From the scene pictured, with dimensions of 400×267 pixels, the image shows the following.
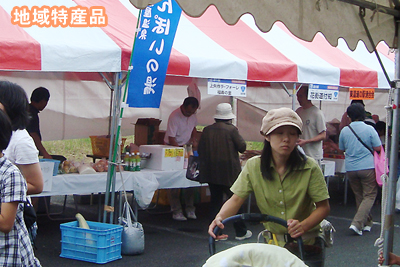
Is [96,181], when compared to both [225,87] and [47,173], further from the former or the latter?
[225,87]

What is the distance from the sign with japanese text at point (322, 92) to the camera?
324 inches

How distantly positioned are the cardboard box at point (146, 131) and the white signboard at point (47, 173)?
3104mm

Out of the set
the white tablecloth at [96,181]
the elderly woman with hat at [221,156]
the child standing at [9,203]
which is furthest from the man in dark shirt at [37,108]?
the child standing at [9,203]

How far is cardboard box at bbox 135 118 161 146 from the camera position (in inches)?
356

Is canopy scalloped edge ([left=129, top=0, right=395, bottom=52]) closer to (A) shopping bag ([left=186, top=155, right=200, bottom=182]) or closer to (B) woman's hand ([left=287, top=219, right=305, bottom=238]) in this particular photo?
(B) woman's hand ([left=287, top=219, right=305, bottom=238])

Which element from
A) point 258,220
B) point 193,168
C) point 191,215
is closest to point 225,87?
point 193,168

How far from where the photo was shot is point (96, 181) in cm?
661

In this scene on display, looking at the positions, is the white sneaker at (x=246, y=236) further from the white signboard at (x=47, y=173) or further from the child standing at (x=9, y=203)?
the child standing at (x=9, y=203)

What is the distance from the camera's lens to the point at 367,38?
3.90 metres

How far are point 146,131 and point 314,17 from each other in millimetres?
5810

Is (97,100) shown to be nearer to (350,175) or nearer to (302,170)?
(350,175)

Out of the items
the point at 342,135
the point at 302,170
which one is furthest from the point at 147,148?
the point at 302,170

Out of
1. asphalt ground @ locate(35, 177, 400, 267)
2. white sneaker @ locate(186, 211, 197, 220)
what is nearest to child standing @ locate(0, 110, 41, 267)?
asphalt ground @ locate(35, 177, 400, 267)

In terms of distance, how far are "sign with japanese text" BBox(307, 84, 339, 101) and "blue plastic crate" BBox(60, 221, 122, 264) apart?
13.2 ft
